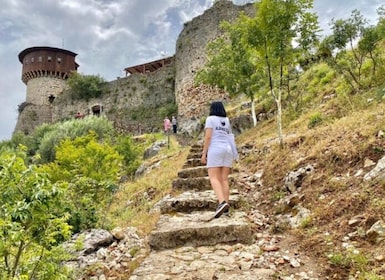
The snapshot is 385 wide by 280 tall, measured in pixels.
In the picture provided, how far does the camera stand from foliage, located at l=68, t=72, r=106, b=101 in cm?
3167

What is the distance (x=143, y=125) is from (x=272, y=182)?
23.4 meters

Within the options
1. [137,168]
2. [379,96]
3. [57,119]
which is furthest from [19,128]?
[379,96]

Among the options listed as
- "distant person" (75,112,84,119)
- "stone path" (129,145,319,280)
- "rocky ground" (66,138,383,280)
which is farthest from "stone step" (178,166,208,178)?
"distant person" (75,112,84,119)

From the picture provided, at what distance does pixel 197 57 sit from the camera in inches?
894

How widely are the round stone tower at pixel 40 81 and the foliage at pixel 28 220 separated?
34.2 metres

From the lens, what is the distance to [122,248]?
4.52 m

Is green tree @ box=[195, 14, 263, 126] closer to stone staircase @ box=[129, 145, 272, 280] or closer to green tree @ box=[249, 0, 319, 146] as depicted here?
green tree @ box=[249, 0, 319, 146]

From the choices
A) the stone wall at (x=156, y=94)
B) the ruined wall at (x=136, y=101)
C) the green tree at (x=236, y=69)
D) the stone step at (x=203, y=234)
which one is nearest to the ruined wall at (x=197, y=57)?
the stone wall at (x=156, y=94)

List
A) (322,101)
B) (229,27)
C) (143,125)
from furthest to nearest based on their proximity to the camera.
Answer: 1. (143,125)
2. (229,27)
3. (322,101)

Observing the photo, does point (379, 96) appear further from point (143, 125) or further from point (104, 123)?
point (143, 125)

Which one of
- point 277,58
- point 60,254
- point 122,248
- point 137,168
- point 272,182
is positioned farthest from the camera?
point 137,168

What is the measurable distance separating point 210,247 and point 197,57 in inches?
783

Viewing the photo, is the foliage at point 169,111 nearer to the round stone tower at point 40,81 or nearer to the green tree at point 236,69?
the green tree at point 236,69

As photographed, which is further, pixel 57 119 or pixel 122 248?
pixel 57 119
